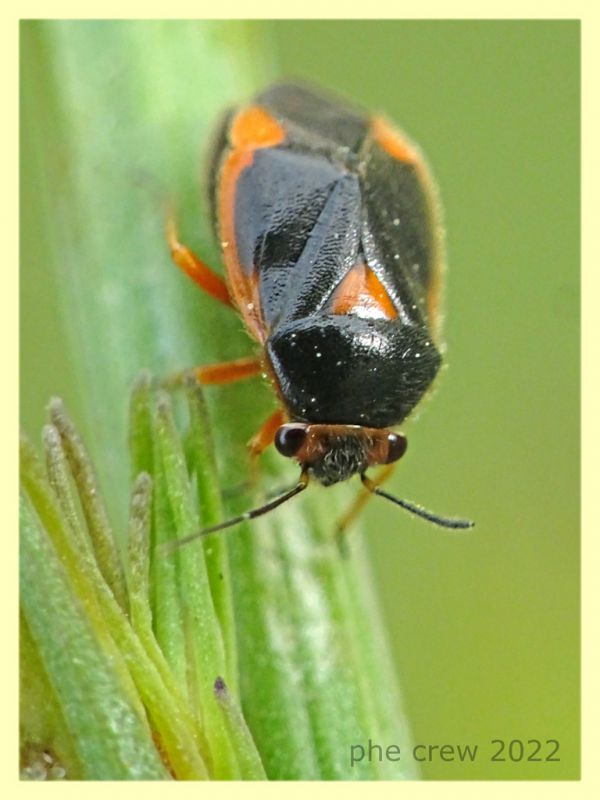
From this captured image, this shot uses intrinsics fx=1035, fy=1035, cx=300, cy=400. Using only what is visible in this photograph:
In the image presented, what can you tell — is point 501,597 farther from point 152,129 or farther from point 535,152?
point 152,129

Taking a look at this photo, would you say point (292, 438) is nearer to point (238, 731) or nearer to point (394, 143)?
point (238, 731)

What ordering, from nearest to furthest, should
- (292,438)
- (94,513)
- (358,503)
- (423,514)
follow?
1. (94,513)
2. (292,438)
3. (423,514)
4. (358,503)

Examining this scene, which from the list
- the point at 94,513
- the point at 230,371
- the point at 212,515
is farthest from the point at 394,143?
the point at 94,513

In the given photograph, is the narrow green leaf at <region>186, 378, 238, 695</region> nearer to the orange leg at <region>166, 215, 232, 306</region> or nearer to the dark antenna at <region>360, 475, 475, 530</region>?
the orange leg at <region>166, 215, 232, 306</region>

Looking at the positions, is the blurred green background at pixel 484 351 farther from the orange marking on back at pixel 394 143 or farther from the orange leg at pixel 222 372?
the orange leg at pixel 222 372

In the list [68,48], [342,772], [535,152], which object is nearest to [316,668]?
[342,772]

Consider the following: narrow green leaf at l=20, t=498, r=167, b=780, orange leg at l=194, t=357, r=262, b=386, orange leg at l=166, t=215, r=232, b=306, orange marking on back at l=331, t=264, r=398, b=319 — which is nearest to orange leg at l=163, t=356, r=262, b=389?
orange leg at l=194, t=357, r=262, b=386
